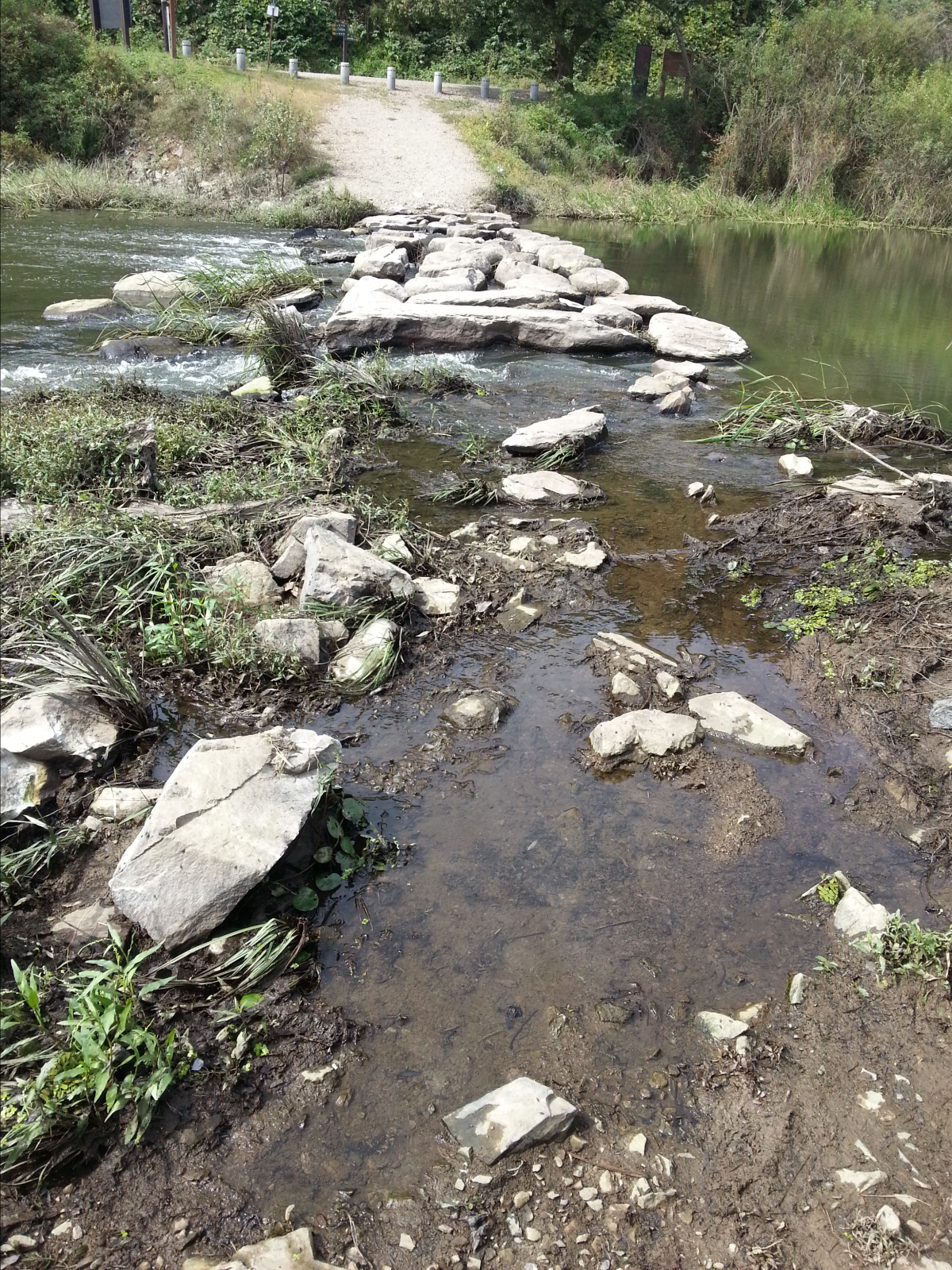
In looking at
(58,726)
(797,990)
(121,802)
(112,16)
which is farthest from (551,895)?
(112,16)

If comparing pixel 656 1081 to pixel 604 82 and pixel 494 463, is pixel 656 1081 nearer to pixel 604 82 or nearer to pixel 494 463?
pixel 494 463

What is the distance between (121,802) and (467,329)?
6496 millimetres

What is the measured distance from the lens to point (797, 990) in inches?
101

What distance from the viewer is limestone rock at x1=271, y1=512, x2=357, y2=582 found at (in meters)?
4.40

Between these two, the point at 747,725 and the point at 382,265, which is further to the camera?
the point at 382,265

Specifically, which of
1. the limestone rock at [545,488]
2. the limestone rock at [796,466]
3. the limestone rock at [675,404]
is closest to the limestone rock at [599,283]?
the limestone rock at [675,404]

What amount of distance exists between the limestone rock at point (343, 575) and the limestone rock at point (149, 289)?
606 centimetres

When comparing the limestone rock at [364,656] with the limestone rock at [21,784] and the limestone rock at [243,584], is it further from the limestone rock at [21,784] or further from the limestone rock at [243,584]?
the limestone rock at [21,784]

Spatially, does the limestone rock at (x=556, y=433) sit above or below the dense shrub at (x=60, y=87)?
below

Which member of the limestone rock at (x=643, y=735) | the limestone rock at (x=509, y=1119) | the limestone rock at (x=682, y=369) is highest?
the limestone rock at (x=682, y=369)

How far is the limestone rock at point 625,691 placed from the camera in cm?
380

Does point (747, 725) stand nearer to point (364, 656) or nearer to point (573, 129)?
point (364, 656)

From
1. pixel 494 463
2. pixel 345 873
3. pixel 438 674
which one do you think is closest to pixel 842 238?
pixel 494 463

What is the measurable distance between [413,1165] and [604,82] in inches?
1305
